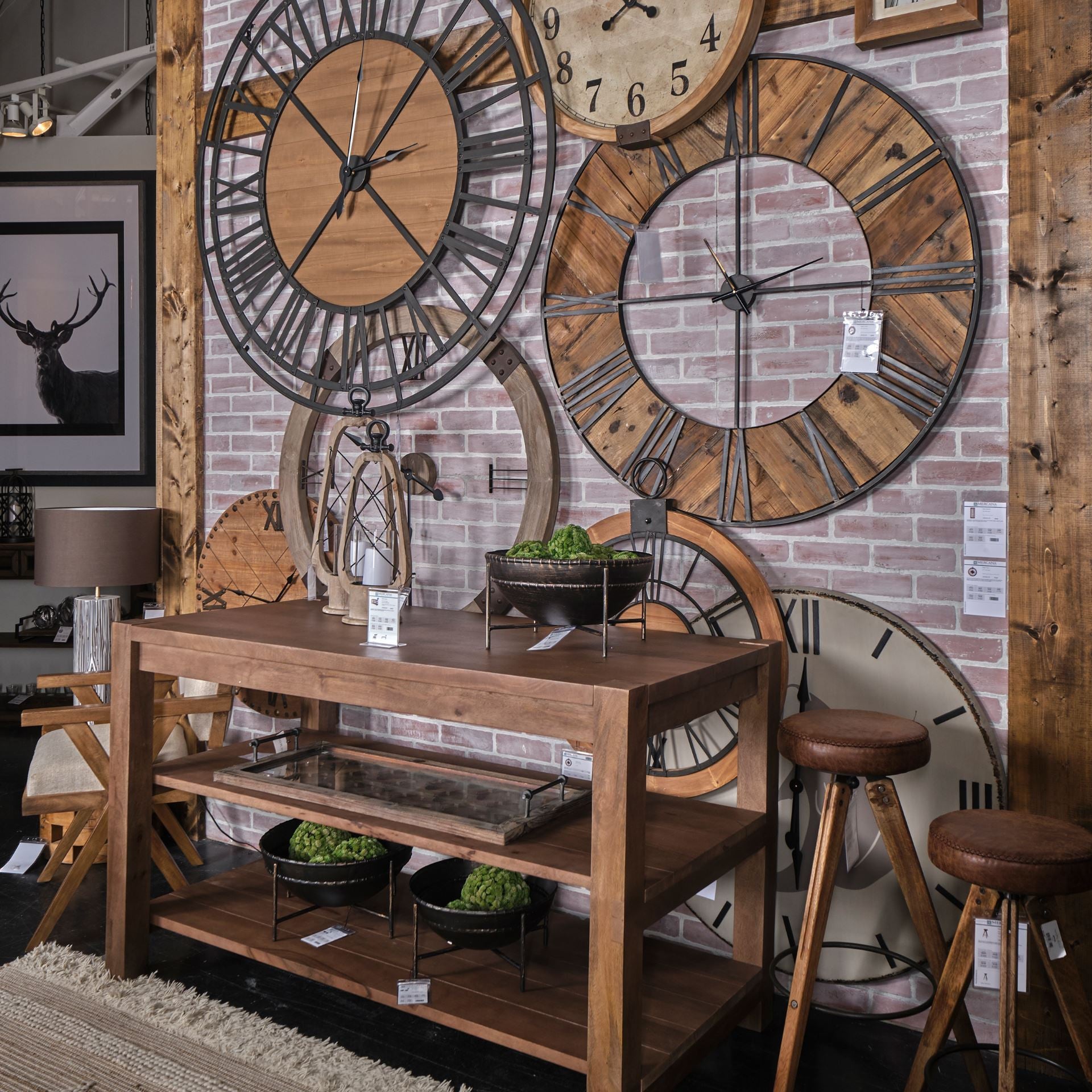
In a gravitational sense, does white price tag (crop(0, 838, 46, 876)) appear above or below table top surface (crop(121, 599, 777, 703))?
below

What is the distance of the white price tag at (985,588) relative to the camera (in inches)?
89.7

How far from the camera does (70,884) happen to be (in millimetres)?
2859

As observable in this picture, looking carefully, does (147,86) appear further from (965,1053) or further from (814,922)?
(965,1053)

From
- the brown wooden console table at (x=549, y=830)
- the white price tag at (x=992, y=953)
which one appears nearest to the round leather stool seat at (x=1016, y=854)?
the white price tag at (x=992, y=953)

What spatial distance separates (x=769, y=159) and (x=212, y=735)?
2.32 meters

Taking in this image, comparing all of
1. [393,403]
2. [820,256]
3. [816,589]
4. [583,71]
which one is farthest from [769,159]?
[393,403]

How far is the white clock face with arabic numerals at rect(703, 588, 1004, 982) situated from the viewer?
7.61 ft

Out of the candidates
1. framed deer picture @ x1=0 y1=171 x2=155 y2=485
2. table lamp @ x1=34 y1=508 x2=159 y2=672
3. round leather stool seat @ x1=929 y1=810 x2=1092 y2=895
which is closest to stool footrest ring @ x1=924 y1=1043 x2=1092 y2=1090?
round leather stool seat @ x1=929 y1=810 x2=1092 y2=895

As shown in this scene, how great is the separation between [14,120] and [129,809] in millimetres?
4831

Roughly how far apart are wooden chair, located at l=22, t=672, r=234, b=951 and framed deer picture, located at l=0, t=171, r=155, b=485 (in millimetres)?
2848

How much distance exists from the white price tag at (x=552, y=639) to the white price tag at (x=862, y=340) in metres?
0.91

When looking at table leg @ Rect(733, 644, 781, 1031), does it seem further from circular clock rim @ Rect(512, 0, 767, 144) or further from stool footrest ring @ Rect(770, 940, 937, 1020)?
circular clock rim @ Rect(512, 0, 767, 144)

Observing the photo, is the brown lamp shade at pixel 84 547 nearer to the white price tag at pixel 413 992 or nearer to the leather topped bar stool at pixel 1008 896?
the white price tag at pixel 413 992

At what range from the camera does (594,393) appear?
2758 millimetres
